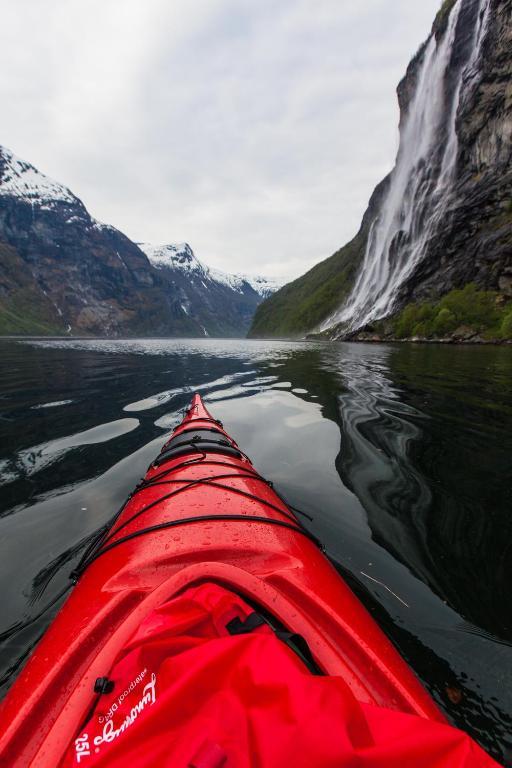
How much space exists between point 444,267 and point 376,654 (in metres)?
61.8

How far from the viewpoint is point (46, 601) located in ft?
10.1

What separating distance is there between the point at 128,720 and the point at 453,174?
69853mm

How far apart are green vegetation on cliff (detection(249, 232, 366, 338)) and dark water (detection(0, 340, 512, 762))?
101189 millimetres

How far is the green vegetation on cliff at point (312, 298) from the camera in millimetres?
113188

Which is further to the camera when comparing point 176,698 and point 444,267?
point 444,267

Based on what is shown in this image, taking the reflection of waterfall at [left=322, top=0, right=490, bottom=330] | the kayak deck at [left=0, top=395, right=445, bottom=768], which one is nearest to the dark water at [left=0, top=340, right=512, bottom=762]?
the kayak deck at [left=0, top=395, right=445, bottom=768]

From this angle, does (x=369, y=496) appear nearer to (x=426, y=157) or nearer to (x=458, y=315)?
(x=458, y=315)

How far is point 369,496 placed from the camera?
4.91 meters

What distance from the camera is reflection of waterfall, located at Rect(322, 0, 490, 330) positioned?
53.8 m

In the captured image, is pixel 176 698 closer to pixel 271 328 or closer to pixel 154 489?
pixel 154 489

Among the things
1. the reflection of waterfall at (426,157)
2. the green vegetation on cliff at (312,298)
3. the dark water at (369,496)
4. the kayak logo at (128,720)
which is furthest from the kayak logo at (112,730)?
the green vegetation on cliff at (312,298)

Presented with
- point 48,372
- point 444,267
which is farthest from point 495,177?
point 48,372

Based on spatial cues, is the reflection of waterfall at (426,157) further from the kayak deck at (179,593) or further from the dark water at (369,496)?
the kayak deck at (179,593)

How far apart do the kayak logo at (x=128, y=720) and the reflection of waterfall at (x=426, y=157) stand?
6387cm
